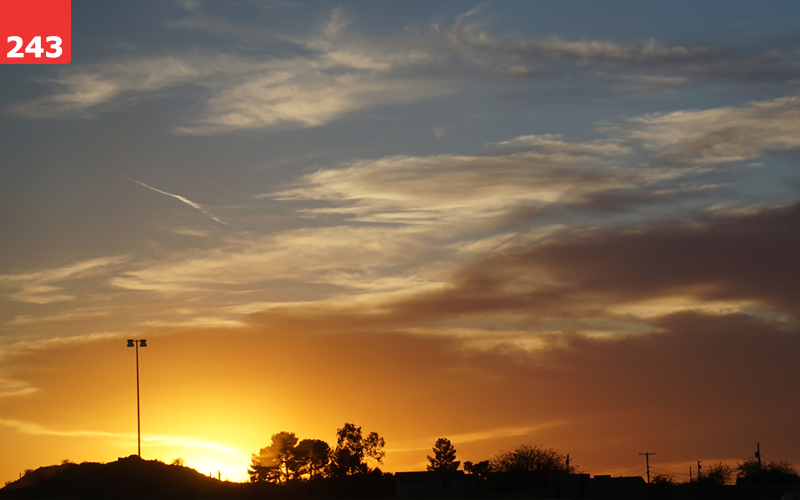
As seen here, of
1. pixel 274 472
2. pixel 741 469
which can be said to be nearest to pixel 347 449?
pixel 274 472

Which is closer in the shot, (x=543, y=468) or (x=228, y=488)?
(x=228, y=488)

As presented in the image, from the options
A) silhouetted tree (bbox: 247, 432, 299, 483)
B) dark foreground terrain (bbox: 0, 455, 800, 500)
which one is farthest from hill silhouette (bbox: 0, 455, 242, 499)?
silhouetted tree (bbox: 247, 432, 299, 483)

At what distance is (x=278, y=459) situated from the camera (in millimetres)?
144000

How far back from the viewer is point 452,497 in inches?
3748

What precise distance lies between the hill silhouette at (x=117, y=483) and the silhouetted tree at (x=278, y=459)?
44.8 m

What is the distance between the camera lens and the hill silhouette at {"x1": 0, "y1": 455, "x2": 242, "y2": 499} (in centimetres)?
8594

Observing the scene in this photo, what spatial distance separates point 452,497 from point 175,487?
30.7 m

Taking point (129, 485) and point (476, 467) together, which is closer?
point (129, 485)

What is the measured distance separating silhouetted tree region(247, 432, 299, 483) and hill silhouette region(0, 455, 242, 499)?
4482 cm

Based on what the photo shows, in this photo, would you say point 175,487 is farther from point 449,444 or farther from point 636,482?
point 449,444

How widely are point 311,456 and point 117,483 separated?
201 feet

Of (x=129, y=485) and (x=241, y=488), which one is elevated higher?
(x=129, y=485)

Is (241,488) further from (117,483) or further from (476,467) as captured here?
(476,467)

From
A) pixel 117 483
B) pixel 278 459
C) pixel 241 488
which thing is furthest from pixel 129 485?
pixel 278 459
